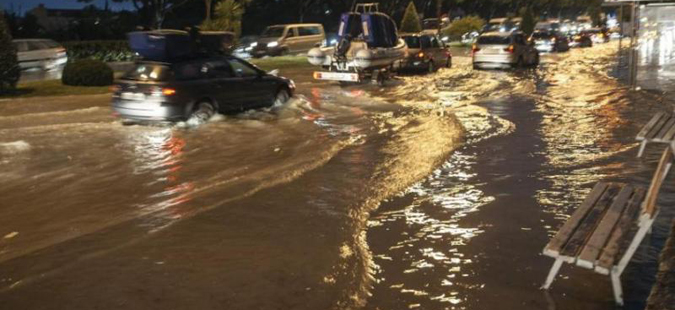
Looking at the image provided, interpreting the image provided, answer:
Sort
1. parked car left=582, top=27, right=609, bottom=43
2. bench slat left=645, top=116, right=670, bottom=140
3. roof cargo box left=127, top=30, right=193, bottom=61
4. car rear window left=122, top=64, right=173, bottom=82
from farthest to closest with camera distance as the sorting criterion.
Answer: parked car left=582, top=27, right=609, bottom=43 → roof cargo box left=127, top=30, right=193, bottom=61 → car rear window left=122, top=64, right=173, bottom=82 → bench slat left=645, top=116, right=670, bottom=140

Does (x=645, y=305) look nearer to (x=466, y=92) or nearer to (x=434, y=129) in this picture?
(x=434, y=129)

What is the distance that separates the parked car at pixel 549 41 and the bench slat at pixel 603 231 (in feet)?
122

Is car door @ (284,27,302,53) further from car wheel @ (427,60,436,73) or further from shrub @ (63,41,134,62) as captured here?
car wheel @ (427,60,436,73)

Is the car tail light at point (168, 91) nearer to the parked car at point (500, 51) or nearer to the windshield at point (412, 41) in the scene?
the windshield at point (412, 41)

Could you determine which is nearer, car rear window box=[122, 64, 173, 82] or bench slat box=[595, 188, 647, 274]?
bench slat box=[595, 188, 647, 274]

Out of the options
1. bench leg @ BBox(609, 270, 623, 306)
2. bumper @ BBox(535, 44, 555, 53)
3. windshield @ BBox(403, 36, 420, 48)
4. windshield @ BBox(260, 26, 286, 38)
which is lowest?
bumper @ BBox(535, 44, 555, 53)

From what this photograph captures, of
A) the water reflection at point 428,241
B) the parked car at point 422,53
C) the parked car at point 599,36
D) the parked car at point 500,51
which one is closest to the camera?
the water reflection at point 428,241

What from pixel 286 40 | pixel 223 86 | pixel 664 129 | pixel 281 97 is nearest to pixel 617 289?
pixel 664 129

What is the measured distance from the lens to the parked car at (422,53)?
26.0 m

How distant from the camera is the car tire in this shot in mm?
15948

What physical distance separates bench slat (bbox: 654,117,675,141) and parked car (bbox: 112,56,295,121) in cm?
827

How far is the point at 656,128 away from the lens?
356 inches

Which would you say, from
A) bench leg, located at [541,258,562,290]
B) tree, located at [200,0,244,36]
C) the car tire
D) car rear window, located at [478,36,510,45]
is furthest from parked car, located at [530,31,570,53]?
bench leg, located at [541,258,562,290]

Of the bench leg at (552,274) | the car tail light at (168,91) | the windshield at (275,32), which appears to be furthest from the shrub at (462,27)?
the bench leg at (552,274)
